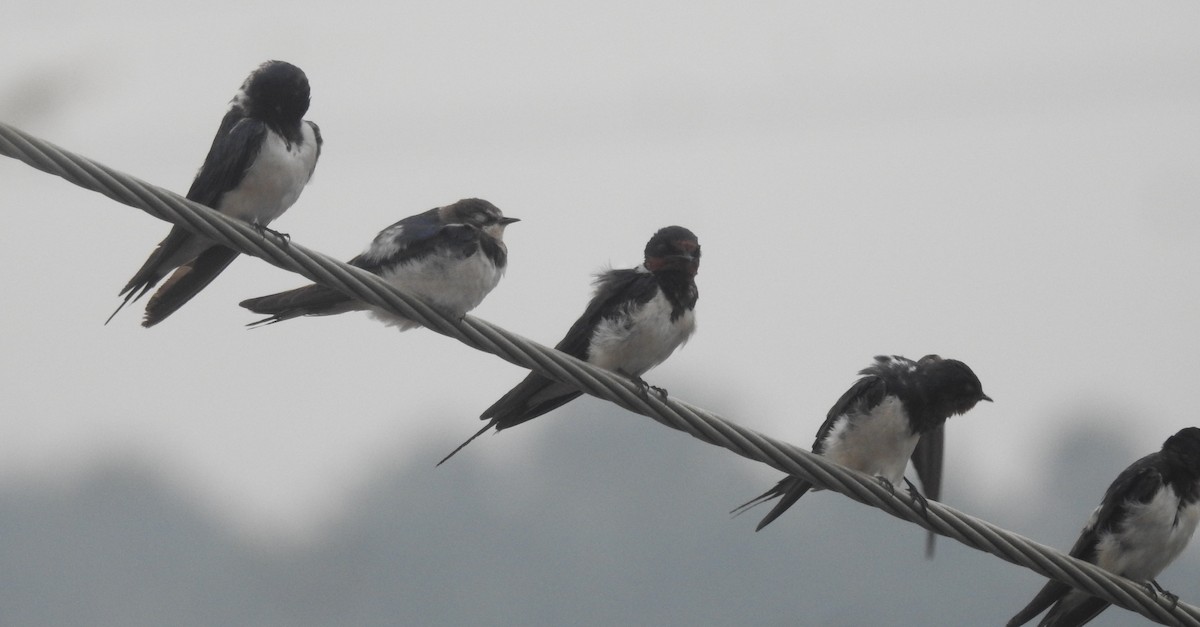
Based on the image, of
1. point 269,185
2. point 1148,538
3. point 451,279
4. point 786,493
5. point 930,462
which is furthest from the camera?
point 930,462

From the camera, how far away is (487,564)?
216 ft

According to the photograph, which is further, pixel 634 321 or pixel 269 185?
pixel 634 321

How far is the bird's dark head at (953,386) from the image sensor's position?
7395mm

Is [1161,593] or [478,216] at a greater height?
[478,216]

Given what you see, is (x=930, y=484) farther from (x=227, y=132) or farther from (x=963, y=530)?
(x=227, y=132)

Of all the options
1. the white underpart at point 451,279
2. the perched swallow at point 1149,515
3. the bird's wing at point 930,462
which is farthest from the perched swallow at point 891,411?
the white underpart at point 451,279

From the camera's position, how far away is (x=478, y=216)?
7230 mm

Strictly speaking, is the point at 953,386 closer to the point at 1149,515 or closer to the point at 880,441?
the point at 880,441

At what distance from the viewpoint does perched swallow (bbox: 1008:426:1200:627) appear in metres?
7.90

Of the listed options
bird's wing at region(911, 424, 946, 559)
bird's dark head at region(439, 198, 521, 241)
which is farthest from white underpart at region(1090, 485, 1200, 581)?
bird's dark head at region(439, 198, 521, 241)

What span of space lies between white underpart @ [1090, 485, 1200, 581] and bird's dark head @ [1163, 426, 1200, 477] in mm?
110

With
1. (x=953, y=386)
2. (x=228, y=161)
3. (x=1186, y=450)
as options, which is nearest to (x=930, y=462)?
(x=953, y=386)

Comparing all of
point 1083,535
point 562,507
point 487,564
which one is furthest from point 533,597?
point 1083,535

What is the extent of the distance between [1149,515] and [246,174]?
3.75 metres
